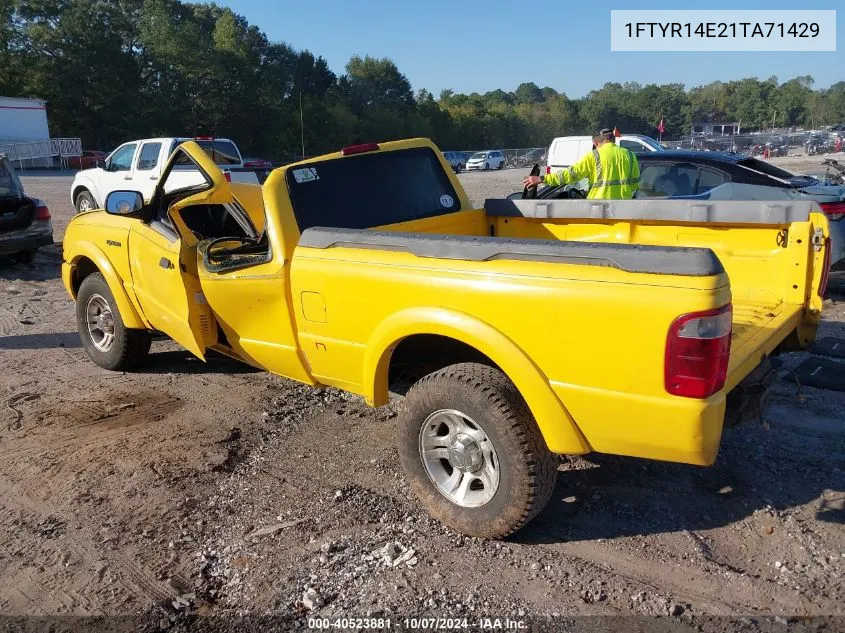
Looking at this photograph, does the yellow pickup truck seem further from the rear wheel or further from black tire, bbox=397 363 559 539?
the rear wheel

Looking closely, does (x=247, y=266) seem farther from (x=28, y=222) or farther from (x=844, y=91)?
(x=844, y=91)

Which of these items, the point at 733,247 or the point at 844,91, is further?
the point at 844,91

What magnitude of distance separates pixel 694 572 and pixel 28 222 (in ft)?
33.9

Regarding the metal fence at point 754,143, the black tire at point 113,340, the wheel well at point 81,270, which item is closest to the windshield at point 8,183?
the wheel well at point 81,270

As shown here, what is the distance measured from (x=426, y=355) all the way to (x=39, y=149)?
42.5 metres

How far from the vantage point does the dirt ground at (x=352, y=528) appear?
3.01m

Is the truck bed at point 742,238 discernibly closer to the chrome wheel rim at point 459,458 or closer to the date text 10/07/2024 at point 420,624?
the chrome wheel rim at point 459,458

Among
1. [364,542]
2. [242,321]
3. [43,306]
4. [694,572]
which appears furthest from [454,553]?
[43,306]

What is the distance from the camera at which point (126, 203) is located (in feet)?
16.5

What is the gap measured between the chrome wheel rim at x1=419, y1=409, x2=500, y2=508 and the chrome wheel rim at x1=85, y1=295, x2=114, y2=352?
3.41 meters

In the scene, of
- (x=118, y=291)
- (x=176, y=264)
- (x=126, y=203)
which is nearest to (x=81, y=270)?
(x=118, y=291)

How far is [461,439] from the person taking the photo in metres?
3.45

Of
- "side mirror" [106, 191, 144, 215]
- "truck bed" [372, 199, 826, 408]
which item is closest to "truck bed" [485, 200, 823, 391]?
"truck bed" [372, 199, 826, 408]

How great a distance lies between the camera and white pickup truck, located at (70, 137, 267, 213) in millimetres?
13602
